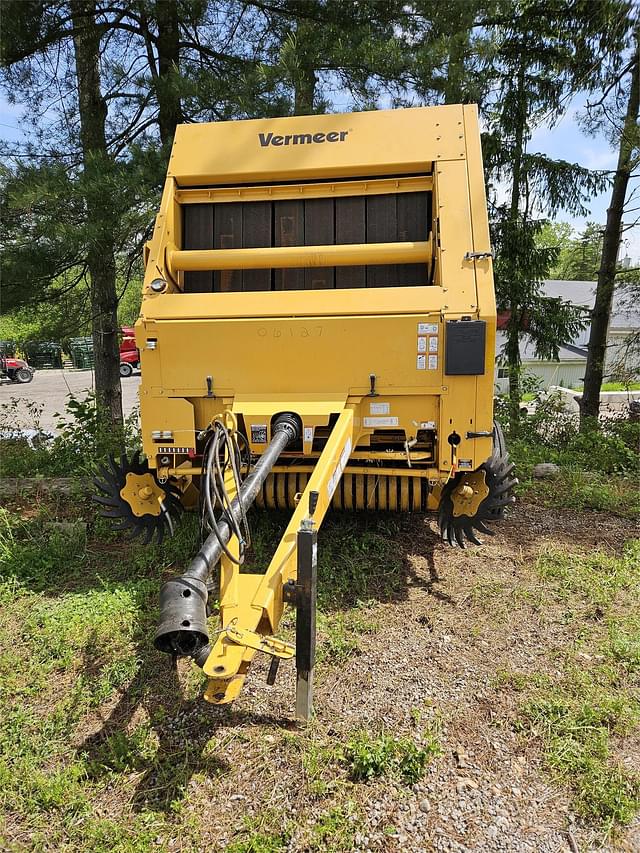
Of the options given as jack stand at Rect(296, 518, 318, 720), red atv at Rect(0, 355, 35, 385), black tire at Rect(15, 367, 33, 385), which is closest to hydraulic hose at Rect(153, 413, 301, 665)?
jack stand at Rect(296, 518, 318, 720)

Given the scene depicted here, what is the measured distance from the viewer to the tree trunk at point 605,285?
28.7ft

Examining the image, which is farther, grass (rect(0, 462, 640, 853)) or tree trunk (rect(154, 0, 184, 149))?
tree trunk (rect(154, 0, 184, 149))

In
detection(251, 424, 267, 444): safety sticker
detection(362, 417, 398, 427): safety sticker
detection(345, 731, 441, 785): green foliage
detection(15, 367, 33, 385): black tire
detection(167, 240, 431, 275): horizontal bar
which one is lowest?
detection(345, 731, 441, 785): green foliage

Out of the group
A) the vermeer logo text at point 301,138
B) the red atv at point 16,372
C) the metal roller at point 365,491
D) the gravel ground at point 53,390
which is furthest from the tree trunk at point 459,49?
the red atv at point 16,372

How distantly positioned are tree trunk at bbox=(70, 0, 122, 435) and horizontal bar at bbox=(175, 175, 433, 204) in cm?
147

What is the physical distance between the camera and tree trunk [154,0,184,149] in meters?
6.18

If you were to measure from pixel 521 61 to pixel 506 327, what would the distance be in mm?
3960

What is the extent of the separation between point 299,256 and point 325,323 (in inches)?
29.9

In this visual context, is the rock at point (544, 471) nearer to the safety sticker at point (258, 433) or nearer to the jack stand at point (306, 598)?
the safety sticker at point (258, 433)

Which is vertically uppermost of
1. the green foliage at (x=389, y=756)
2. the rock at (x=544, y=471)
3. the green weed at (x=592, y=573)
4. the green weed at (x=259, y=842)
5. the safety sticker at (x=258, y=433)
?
the safety sticker at (x=258, y=433)

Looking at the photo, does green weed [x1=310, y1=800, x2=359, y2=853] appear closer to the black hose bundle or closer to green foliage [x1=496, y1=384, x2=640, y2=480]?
the black hose bundle

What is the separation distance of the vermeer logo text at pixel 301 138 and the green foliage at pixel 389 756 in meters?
3.87

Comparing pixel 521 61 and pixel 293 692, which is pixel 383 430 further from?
pixel 521 61

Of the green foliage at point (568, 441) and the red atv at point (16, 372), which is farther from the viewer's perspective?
the red atv at point (16, 372)
